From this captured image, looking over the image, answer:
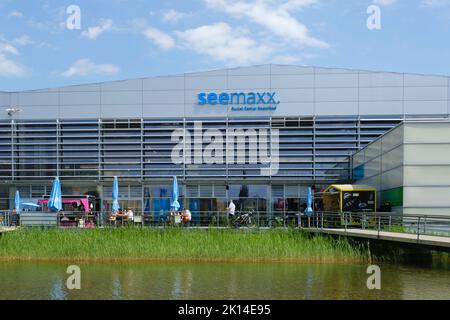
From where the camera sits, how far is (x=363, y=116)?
37156 millimetres

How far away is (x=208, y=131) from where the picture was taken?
3797cm

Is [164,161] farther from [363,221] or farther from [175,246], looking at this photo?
[175,246]

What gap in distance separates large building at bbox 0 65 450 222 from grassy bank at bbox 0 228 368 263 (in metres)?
16.1

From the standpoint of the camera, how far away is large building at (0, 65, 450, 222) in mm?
37125

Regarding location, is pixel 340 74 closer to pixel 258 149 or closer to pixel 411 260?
pixel 258 149

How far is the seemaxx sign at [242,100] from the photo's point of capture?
37812 mm

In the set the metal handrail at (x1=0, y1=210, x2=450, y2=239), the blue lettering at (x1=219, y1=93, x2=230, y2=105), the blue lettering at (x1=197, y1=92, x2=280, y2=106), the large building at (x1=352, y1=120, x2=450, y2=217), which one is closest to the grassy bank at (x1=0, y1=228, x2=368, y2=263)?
the metal handrail at (x1=0, y1=210, x2=450, y2=239)

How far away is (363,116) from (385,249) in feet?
58.0

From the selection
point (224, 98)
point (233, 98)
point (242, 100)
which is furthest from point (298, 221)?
point (224, 98)

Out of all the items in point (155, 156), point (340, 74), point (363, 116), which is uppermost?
point (340, 74)

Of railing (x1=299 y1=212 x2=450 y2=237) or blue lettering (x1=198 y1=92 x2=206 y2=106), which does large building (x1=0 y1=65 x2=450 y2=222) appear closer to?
blue lettering (x1=198 y1=92 x2=206 y2=106)

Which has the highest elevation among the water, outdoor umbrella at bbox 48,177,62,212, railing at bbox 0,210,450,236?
outdoor umbrella at bbox 48,177,62,212

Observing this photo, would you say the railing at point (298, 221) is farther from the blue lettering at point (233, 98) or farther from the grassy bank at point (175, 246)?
the blue lettering at point (233, 98)
